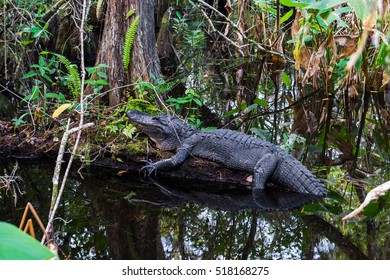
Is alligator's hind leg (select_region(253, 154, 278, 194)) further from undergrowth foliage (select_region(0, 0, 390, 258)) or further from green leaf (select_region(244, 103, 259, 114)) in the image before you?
green leaf (select_region(244, 103, 259, 114))

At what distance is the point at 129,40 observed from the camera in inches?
209

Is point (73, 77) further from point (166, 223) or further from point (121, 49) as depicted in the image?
point (166, 223)

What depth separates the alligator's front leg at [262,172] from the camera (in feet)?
15.4

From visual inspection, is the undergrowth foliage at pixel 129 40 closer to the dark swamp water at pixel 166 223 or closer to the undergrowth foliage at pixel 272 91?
the undergrowth foliage at pixel 272 91

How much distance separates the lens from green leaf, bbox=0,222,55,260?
957 millimetres

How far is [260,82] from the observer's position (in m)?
8.08

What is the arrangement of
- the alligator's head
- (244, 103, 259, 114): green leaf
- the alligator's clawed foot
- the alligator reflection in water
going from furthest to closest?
(244, 103, 259, 114): green leaf, the alligator's head, the alligator's clawed foot, the alligator reflection in water

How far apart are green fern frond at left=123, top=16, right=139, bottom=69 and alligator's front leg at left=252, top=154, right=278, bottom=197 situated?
1.72m

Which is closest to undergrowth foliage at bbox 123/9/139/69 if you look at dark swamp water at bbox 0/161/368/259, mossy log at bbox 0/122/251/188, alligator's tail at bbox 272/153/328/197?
mossy log at bbox 0/122/251/188

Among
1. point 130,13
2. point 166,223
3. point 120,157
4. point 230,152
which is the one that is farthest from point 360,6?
point 130,13

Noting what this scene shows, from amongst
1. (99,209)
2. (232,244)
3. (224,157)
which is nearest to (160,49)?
(224,157)

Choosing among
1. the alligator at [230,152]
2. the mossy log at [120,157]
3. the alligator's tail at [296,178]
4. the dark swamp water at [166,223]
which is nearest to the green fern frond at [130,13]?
the alligator at [230,152]

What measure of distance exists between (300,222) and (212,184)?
1062 mm

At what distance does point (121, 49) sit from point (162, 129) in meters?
1.02
